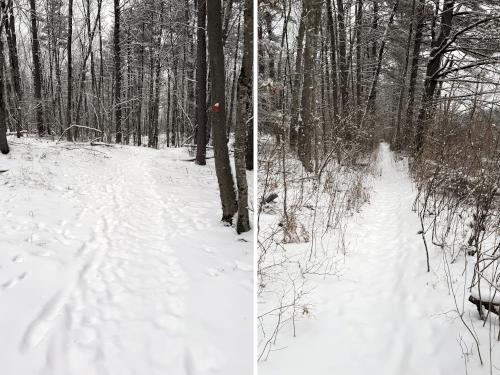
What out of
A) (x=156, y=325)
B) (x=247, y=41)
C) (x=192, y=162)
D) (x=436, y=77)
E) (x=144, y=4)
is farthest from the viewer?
(x=144, y=4)

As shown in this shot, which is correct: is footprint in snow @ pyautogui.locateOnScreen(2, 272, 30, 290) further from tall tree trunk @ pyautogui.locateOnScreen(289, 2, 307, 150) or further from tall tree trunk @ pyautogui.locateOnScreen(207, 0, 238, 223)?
tall tree trunk @ pyautogui.locateOnScreen(289, 2, 307, 150)

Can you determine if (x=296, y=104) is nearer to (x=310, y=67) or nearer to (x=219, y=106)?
(x=310, y=67)

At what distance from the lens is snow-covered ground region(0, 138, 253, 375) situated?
263 cm

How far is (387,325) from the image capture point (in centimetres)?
254

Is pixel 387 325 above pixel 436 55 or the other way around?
the other way around

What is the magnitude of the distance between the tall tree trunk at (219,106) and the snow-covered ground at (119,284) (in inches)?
16.9

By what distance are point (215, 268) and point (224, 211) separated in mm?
1375

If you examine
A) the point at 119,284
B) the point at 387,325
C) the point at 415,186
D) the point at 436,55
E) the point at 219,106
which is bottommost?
the point at 119,284

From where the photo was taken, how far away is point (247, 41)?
396 centimetres

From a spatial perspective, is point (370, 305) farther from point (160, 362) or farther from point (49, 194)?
point (49, 194)

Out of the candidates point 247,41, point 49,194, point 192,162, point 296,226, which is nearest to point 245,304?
point 296,226

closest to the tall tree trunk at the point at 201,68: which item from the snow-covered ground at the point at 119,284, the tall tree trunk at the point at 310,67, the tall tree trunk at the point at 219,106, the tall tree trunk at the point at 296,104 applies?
the tall tree trunk at the point at 296,104

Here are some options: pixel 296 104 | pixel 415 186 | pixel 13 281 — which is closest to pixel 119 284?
pixel 13 281

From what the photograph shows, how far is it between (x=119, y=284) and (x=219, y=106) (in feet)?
7.70
